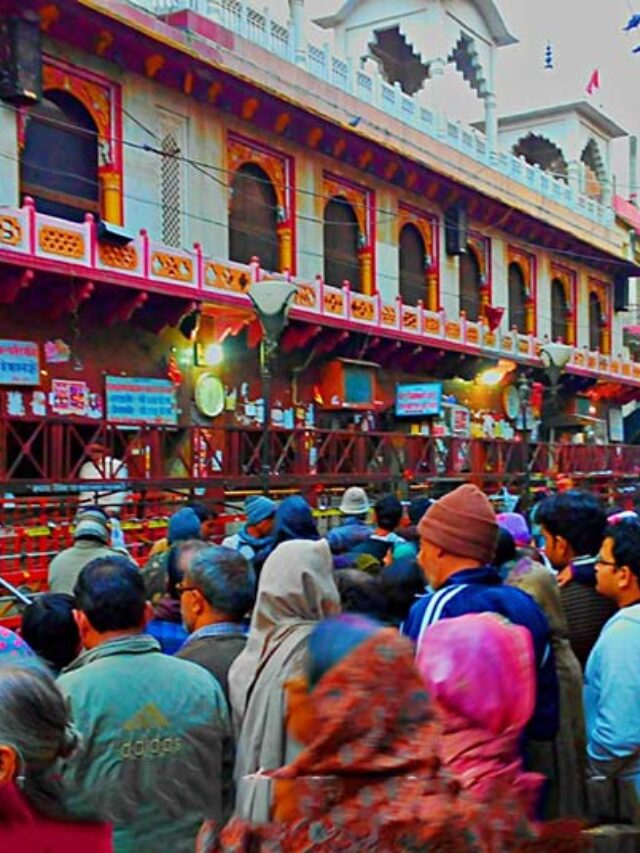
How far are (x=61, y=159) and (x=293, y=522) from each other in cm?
1005

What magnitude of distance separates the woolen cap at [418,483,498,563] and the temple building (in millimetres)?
7563

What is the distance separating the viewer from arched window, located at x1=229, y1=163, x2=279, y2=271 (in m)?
17.2

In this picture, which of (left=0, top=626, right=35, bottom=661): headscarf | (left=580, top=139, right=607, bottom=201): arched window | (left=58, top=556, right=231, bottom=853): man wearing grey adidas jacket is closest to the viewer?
(left=58, top=556, right=231, bottom=853): man wearing grey adidas jacket

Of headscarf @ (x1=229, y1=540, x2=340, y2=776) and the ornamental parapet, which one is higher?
the ornamental parapet

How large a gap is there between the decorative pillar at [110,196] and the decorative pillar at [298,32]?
5.82m

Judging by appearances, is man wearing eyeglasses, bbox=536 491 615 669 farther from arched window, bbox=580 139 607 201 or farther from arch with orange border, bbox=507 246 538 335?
arched window, bbox=580 139 607 201

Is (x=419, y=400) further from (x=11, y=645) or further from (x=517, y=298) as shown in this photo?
(x=11, y=645)

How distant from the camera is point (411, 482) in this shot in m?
16.2

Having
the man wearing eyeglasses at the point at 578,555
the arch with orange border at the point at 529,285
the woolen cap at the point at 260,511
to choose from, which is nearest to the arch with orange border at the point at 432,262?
the arch with orange border at the point at 529,285

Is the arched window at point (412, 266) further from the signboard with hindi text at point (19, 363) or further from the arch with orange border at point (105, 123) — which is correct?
the signboard with hindi text at point (19, 363)

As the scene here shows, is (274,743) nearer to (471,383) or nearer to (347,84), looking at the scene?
(347,84)

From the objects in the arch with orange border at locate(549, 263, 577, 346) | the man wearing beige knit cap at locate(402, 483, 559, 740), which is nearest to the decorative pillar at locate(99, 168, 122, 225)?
the man wearing beige knit cap at locate(402, 483, 559, 740)

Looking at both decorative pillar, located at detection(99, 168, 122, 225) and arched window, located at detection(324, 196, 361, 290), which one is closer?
decorative pillar, located at detection(99, 168, 122, 225)

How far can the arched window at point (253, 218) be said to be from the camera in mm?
17188
